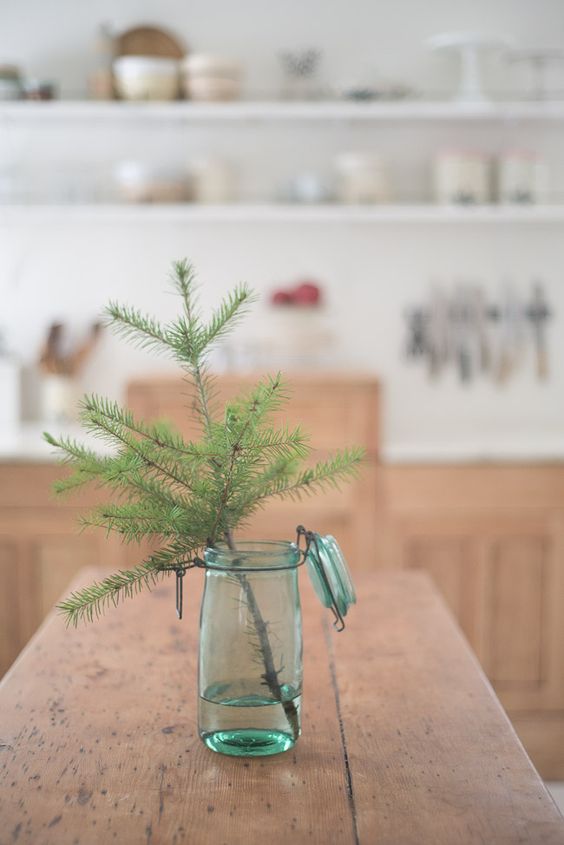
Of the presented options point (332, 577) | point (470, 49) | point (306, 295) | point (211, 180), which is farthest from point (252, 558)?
point (470, 49)

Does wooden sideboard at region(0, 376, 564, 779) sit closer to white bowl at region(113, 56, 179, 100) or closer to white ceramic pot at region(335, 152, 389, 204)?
white ceramic pot at region(335, 152, 389, 204)

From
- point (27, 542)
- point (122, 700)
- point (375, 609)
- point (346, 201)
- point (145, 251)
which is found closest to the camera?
point (122, 700)

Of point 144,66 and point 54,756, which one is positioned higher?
point 144,66

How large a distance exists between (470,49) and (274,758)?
9.49ft

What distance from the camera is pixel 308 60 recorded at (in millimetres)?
3523

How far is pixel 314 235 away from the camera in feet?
12.1

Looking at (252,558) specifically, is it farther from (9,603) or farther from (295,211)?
(295,211)

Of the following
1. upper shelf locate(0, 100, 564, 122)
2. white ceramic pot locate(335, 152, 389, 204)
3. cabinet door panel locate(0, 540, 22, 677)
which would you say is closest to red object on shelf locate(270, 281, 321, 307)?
white ceramic pot locate(335, 152, 389, 204)

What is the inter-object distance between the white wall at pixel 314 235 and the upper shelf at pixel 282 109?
0.54ft

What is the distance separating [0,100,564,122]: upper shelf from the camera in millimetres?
3369

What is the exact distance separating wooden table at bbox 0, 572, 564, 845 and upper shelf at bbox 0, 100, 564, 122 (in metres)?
2.26

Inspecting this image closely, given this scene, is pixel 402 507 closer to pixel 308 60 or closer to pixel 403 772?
pixel 308 60

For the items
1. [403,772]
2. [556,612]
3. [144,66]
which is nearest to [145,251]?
[144,66]

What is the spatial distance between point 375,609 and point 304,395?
59.4 inches
